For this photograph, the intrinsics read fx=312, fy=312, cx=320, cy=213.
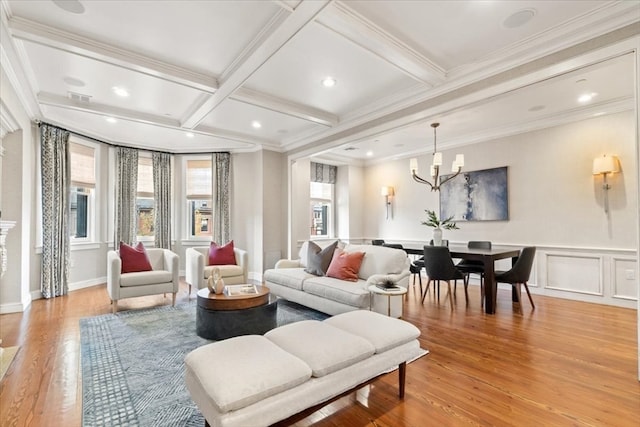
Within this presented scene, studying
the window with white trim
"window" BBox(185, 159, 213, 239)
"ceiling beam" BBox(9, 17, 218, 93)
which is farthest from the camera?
the window with white trim

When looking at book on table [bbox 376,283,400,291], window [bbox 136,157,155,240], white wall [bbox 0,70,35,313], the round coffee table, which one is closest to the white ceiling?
white wall [bbox 0,70,35,313]

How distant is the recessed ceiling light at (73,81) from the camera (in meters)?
3.62

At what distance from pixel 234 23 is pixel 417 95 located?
2266 mm

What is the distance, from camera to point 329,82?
3.77 m

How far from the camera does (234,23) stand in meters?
2.69

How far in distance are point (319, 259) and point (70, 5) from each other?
355cm

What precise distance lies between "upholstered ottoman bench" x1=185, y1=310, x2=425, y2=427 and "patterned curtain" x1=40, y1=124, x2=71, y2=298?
4617 mm

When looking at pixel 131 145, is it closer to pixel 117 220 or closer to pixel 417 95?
pixel 117 220

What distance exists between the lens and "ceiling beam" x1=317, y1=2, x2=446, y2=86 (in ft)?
8.14

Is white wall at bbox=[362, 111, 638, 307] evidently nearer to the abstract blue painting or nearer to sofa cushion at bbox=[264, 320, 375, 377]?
the abstract blue painting

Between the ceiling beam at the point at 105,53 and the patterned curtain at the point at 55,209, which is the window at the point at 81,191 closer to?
the patterned curtain at the point at 55,209

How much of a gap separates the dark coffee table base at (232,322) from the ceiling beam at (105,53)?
2.53 metres

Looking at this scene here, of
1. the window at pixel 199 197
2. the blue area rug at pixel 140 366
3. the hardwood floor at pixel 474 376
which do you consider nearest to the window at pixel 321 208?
the window at pixel 199 197

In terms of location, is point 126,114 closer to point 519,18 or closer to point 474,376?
point 519,18
